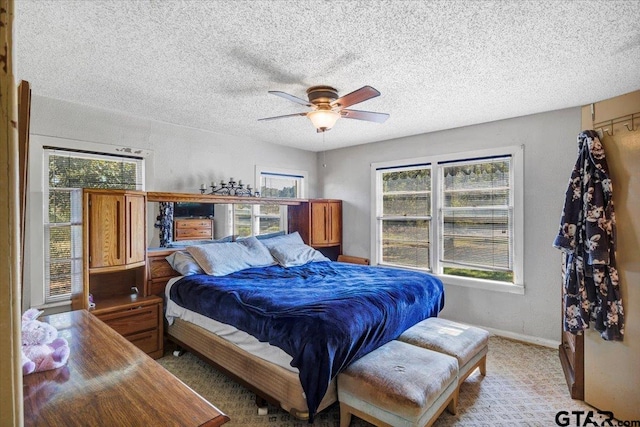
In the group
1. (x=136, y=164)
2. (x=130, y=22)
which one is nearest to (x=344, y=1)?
(x=130, y=22)

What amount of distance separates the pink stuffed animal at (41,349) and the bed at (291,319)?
1.14 meters

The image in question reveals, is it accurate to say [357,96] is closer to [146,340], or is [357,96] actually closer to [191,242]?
[191,242]

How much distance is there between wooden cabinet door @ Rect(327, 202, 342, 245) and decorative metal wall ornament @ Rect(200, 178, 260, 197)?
1324 mm

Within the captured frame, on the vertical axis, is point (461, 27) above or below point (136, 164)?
above

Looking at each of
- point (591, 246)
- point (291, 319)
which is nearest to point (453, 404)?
point (291, 319)

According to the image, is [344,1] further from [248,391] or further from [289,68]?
[248,391]

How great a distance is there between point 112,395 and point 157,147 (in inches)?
125

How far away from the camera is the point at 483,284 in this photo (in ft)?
12.6

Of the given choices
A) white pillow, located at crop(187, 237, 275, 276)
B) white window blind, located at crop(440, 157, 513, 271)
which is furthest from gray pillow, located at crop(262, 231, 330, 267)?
white window blind, located at crop(440, 157, 513, 271)

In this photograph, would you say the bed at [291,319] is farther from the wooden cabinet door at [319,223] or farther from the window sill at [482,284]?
the wooden cabinet door at [319,223]

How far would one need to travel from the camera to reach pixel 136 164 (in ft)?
11.8

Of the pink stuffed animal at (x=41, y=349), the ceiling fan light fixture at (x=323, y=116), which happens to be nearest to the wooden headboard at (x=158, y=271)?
the pink stuffed animal at (x=41, y=349)

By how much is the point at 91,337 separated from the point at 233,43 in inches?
71.5

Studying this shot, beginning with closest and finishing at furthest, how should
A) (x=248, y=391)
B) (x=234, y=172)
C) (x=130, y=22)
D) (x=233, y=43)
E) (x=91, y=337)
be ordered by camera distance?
1. (x=91, y=337)
2. (x=130, y=22)
3. (x=233, y=43)
4. (x=248, y=391)
5. (x=234, y=172)
